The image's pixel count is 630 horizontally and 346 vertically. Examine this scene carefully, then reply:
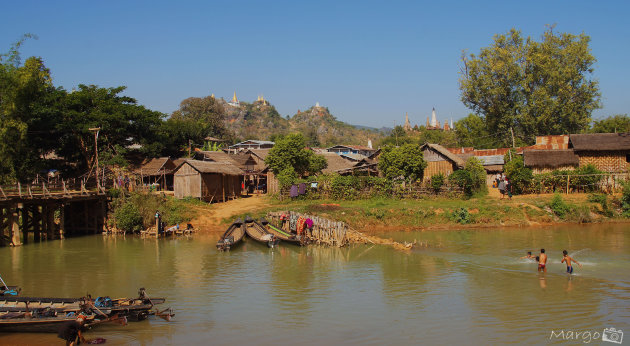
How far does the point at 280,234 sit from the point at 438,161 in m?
14.9

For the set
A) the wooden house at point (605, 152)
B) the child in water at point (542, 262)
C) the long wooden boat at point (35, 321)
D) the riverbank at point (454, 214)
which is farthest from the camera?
the wooden house at point (605, 152)

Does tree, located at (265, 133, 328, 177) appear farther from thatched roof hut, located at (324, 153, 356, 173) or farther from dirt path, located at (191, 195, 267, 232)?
thatched roof hut, located at (324, 153, 356, 173)

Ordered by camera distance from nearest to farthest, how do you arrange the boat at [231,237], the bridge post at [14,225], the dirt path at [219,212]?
the boat at [231,237] → the bridge post at [14,225] → the dirt path at [219,212]

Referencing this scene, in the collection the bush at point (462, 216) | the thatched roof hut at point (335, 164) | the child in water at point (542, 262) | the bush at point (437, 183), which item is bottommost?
the child in water at point (542, 262)

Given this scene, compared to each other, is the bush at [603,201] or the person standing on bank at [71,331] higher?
the bush at [603,201]

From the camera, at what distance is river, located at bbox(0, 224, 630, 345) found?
38.4 ft

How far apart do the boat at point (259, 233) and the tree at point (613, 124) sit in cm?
3866

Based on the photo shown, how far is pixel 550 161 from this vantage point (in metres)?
31.8

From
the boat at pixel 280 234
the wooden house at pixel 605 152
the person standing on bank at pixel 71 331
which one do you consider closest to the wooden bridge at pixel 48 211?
the boat at pixel 280 234

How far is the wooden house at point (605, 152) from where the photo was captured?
31.7 metres

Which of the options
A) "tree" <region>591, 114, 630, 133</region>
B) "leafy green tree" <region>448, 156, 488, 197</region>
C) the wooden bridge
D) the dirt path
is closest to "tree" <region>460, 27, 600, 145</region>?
"tree" <region>591, 114, 630, 133</region>

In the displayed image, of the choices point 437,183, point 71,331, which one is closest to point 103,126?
point 437,183

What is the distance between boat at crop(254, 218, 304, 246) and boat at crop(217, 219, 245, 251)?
98cm

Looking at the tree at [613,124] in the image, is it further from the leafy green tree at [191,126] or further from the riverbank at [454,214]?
the leafy green tree at [191,126]
